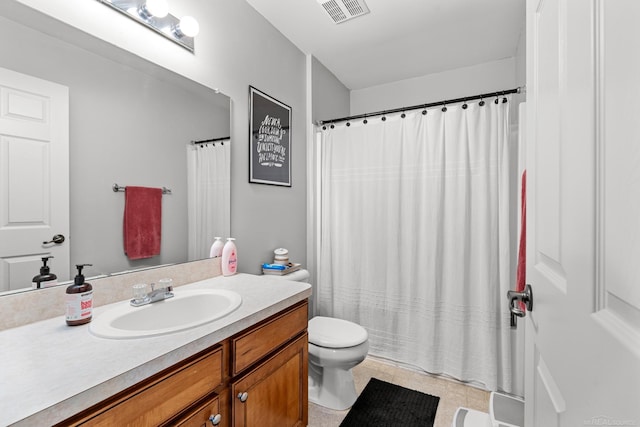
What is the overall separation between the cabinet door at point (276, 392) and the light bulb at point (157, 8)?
1587 millimetres

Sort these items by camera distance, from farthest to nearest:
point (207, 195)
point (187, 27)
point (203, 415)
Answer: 1. point (207, 195)
2. point (187, 27)
3. point (203, 415)

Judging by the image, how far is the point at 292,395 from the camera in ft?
4.40

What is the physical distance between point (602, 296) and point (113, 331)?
3.79ft

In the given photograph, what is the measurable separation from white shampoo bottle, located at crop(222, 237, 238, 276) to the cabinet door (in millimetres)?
559

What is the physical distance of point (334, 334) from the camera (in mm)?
1836

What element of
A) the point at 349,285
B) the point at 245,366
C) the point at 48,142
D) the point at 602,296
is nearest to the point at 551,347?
the point at 602,296

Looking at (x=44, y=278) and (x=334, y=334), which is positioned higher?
(x=44, y=278)

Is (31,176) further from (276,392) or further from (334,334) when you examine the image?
(334,334)

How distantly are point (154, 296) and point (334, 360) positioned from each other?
104 centimetres

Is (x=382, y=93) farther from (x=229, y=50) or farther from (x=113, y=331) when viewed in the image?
(x=113, y=331)

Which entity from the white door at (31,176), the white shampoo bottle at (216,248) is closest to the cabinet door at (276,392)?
the white shampoo bottle at (216,248)

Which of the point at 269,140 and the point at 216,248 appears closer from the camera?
the point at 216,248

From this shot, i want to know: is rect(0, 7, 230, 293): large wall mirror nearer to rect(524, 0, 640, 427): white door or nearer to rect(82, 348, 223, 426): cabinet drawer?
rect(82, 348, 223, 426): cabinet drawer

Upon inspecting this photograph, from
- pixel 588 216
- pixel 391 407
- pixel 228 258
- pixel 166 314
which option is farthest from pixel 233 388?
pixel 391 407
